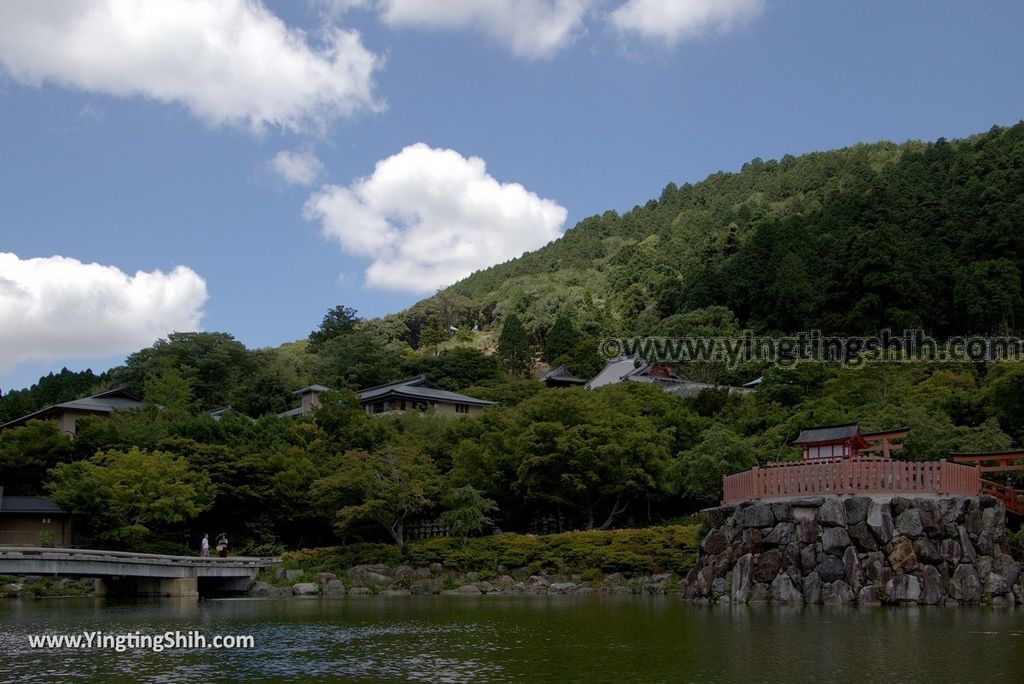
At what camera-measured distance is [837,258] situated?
53.4m

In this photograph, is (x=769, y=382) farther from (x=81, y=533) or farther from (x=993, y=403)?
(x=81, y=533)

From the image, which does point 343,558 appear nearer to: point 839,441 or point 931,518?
point 839,441

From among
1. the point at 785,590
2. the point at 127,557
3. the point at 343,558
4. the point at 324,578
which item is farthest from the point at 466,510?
the point at 785,590

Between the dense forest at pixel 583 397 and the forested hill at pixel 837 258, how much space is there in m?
0.19

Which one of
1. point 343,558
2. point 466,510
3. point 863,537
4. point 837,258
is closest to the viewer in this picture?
point 863,537

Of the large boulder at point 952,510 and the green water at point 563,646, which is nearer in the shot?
the green water at point 563,646

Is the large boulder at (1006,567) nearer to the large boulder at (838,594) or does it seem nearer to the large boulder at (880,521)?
the large boulder at (880,521)

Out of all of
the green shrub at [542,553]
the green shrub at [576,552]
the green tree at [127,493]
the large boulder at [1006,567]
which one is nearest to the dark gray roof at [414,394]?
the green shrub at [542,553]

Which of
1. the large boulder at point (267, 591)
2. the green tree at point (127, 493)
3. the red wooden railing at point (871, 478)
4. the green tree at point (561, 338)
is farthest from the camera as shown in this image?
the green tree at point (561, 338)

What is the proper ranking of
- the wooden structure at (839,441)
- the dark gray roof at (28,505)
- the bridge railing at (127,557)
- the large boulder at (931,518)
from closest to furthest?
the large boulder at (931,518) < the wooden structure at (839,441) < the bridge railing at (127,557) < the dark gray roof at (28,505)

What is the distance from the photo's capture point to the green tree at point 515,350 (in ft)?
225

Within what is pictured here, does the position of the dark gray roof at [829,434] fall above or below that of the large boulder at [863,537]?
above

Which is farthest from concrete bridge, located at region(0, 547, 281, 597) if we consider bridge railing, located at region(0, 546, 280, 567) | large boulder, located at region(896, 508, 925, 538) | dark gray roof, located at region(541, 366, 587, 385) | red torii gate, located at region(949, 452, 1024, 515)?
dark gray roof, located at region(541, 366, 587, 385)

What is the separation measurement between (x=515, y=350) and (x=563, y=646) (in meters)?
54.3
